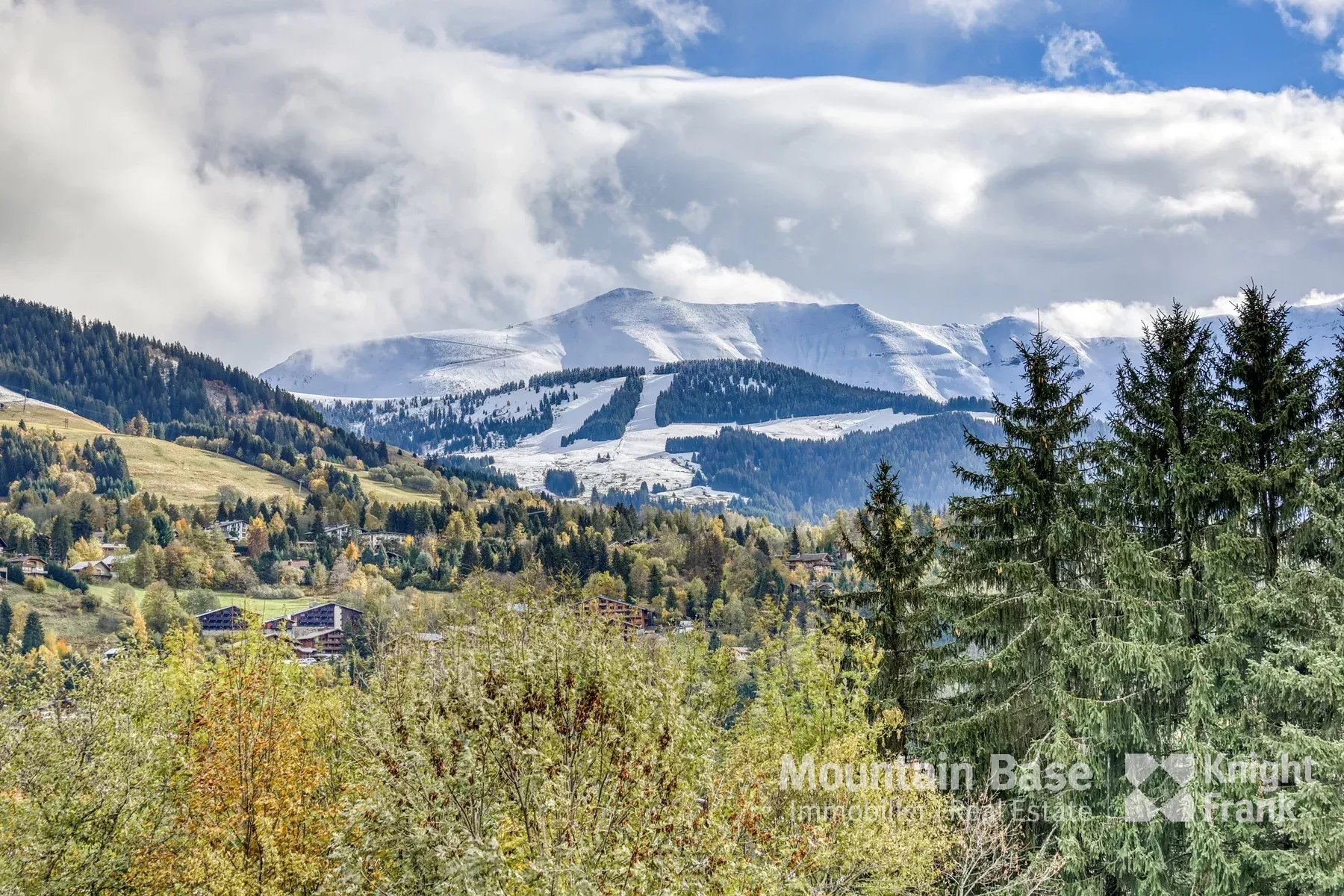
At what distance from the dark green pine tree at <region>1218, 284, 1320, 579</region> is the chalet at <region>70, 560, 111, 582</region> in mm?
177885

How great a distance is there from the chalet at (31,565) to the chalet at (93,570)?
4.15 m

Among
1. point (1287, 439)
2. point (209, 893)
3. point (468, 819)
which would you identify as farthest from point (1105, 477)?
point (209, 893)

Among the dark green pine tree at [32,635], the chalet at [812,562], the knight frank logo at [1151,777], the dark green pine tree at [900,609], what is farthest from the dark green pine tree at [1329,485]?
the chalet at [812,562]

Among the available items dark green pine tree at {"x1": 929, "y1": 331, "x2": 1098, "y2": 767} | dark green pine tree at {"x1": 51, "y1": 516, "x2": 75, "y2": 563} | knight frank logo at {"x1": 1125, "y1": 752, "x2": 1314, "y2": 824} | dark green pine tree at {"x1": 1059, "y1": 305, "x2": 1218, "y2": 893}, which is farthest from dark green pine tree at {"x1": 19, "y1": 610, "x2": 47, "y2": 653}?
knight frank logo at {"x1": 1125, "y1": 752, "x2": 1314, "y2": 824}

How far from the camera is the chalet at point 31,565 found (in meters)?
165

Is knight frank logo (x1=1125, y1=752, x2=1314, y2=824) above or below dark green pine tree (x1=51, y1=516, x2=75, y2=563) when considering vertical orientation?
below

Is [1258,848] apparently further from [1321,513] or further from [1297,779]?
[1321,513]

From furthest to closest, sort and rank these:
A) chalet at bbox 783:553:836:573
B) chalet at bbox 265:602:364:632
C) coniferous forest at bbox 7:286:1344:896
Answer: chalet at bbox 783:553:836:573, chalet at bbox 265:602:364:632, coniferous forest at bbox 7:286:1344:896

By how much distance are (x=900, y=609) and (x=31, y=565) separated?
176 metres

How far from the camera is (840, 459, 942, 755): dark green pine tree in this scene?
108ft

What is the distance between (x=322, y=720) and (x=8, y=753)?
13690 millimetres

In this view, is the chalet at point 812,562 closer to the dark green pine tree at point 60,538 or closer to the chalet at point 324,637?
the chalet at point 324,637

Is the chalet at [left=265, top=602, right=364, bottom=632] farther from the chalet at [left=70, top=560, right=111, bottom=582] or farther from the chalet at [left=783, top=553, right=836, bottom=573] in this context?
the chalet at [left=783, top=553, right=836, bottom=573]

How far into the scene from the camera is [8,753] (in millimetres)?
22109
